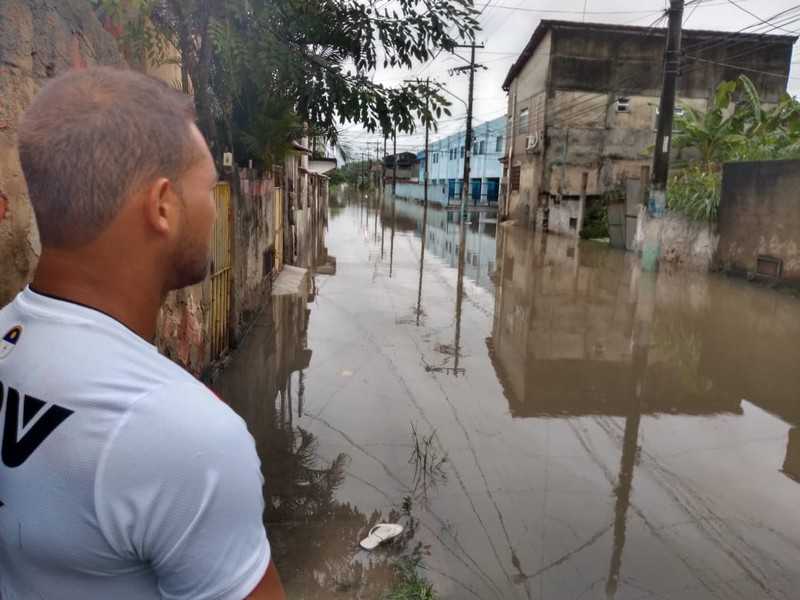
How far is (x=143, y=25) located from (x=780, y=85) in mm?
30083

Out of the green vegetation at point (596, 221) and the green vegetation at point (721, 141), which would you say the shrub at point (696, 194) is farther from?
the green vegetation at point (596, 221)

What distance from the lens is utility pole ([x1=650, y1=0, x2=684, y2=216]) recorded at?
1235cm

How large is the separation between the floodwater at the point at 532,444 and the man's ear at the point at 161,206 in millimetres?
2587

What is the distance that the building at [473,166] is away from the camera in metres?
45.8

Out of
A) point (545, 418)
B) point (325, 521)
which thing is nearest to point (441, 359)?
point (545, 418)

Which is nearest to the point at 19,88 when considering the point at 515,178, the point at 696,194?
the point at 696,194

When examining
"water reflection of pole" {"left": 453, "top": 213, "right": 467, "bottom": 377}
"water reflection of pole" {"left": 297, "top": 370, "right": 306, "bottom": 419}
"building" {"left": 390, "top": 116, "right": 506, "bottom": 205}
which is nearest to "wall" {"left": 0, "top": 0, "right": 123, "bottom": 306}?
"water reflection of pole" {"left": 297, "top": 370, "right": 306, "bottom": 419}

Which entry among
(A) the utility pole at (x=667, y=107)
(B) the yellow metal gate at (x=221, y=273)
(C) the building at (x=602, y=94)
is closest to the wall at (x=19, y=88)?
(B) the yellow metal gate at (x=221, y=273)

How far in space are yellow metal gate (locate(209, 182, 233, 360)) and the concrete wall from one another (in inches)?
411

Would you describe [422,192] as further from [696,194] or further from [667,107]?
[667,107]

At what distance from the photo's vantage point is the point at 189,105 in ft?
3.34

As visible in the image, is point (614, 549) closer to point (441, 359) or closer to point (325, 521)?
point (325, 521)

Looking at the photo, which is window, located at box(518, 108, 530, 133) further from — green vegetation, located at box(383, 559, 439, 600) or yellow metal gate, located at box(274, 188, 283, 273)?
green vegetation, located at box(383, 559, 439, 600)

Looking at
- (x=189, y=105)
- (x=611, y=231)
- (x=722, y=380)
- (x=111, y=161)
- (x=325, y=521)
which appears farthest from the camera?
(x=611, y=231)
